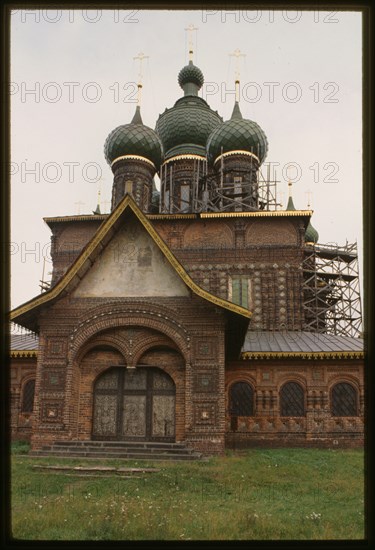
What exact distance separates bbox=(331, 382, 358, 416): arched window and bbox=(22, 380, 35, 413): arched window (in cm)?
939

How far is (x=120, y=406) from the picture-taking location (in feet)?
48.6

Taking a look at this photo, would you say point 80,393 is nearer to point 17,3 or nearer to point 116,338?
point 116,338

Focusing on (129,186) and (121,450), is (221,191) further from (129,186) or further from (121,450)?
(121,450)

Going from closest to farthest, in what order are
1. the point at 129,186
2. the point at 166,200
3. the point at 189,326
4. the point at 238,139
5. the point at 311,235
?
the point at 189,326 → the point at 129,186 → the point at 238,139 → the point at 166,200 → the point at 311,235

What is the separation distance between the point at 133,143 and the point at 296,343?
12.3m

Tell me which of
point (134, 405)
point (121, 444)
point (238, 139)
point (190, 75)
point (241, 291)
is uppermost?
point (190, 75)

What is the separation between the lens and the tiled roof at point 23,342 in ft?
62.3

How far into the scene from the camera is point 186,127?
30.0 meters

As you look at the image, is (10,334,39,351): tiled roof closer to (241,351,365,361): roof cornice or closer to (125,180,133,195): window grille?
(241,351,365,361): roof cornice

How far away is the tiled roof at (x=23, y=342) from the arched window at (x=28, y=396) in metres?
1.11

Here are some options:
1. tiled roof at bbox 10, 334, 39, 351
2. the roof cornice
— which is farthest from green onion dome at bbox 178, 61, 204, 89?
the roof cornice

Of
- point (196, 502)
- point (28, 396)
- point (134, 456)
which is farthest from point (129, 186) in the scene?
point (196, 502)

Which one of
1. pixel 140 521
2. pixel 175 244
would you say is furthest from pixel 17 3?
pixel 175 244

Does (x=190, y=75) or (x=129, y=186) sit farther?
(x=190, y=75)
